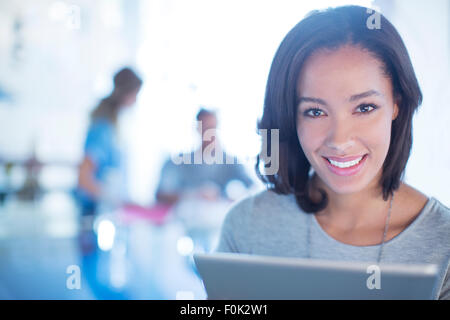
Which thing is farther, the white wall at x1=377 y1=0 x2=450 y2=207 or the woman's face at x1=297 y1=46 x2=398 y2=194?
the white wall at x1=377 y1=0 x2=450 y2=207

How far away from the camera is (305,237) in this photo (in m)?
1.11

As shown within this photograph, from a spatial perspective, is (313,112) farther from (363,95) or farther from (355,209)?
(355,209)

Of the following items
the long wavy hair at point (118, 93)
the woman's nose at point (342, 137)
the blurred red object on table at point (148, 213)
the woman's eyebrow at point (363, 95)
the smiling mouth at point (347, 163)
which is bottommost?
the blurred red object on table at point (148, 213)

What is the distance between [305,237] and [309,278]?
516 mm

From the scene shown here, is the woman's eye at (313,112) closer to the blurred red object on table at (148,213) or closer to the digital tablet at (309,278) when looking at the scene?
the digital tablet at (309,278)

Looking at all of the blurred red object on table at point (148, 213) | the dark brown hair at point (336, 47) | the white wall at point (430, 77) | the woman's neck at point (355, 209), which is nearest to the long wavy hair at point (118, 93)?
the blurred red object on table at point (148, 213)

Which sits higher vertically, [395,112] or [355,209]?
[395,112]

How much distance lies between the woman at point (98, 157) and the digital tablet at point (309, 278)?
1769 millimetres

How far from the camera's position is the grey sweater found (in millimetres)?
965

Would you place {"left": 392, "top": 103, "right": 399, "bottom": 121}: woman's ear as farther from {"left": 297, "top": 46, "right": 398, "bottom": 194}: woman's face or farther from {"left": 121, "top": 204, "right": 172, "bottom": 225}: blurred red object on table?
{"left": 121, "top": 204, "right": 172, "bottom": 225}: blurred red object on table

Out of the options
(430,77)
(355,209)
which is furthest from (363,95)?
(430,77)

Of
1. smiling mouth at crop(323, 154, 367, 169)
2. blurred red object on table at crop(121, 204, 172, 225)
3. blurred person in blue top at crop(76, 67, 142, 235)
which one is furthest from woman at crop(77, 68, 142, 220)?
smiling mouth at crop(323, 154, 367, 169)

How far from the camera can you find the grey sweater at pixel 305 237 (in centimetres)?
96

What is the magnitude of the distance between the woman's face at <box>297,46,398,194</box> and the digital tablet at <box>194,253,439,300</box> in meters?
0.43
